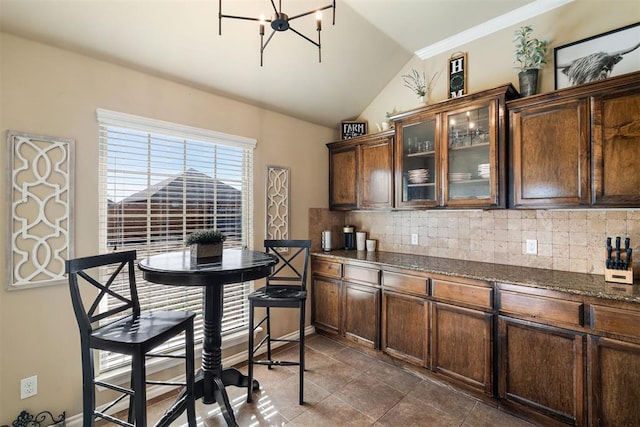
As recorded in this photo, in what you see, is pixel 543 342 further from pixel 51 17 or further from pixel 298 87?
pixel 51 17

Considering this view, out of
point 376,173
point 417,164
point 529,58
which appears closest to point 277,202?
point 376,173

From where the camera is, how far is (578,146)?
2.04 metres

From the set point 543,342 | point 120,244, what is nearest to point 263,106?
point 120,244

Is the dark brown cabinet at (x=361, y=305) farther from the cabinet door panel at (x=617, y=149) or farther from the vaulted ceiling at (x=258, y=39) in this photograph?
the vaulted ceiling at (x=258, y=39)

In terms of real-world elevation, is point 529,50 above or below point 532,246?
above

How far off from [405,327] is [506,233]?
124 cm

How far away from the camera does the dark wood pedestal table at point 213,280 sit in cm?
168

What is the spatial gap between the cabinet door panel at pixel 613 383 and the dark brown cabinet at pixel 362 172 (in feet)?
6.19

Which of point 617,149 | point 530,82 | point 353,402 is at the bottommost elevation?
point 353,402

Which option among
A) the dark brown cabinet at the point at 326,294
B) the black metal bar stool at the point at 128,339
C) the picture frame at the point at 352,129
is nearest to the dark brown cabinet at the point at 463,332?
the dark brown cabinet at the point at 326,294

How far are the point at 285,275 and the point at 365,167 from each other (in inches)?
60.4

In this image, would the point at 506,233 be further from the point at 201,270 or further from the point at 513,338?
the point at 201,270

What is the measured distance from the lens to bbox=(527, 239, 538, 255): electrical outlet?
2486mm

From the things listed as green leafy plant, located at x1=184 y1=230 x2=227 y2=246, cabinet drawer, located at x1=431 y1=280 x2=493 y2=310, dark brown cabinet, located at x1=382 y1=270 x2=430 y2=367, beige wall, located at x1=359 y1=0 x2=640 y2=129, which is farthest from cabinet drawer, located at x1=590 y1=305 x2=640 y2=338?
green leafy plant, located at x1=184 y1=230 x2=227 y2=246
